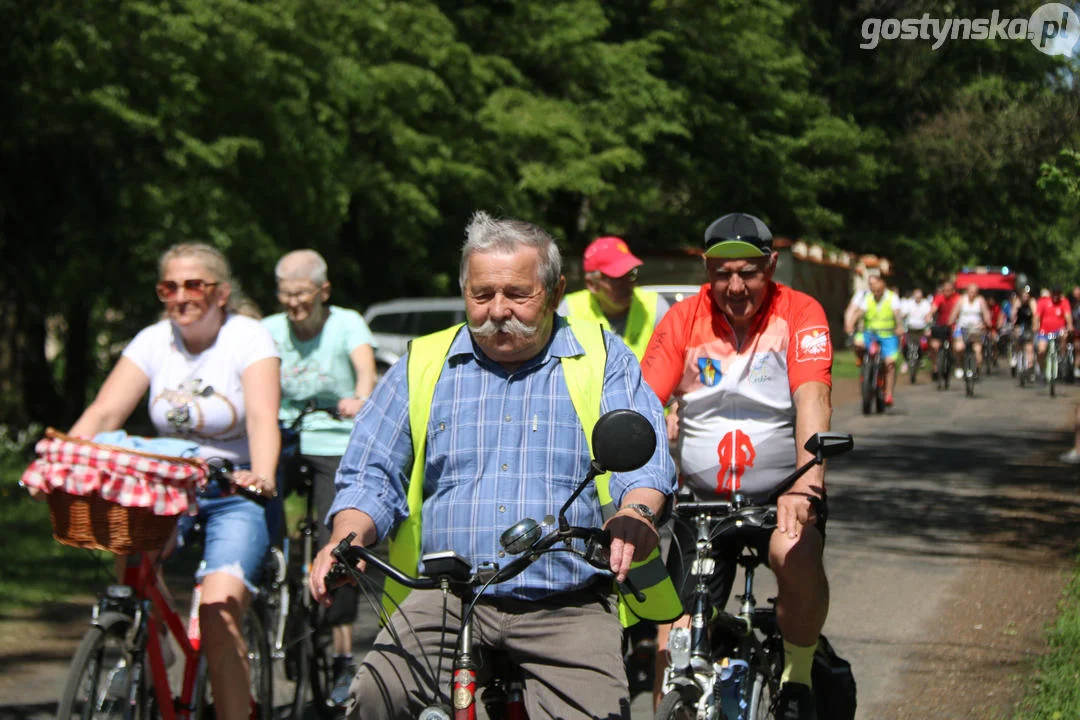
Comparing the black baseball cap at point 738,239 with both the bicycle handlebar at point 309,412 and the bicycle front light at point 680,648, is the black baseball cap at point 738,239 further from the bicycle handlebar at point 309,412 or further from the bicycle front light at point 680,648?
the bicycle handlebar at point 309,412

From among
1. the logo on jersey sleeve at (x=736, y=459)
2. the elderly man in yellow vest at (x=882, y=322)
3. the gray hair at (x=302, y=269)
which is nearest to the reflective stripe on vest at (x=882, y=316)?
the elderly man in yellow vest at (x=882, y=322)

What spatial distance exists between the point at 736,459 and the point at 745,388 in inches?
9.0

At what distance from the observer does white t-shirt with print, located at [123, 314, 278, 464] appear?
202 inches

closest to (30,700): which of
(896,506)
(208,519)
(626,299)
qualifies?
(208,519)

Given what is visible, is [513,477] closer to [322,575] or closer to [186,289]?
[322,575]

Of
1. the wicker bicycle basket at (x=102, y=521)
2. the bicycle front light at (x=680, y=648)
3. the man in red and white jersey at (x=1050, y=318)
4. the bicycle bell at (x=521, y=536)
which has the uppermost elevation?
the man in red and white jersey at (x=1050, y=318)

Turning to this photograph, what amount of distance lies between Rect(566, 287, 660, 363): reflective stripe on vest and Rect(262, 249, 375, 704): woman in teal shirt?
1.03 metres

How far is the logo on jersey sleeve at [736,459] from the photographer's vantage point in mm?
4820

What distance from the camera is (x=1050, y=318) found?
26.1 meters

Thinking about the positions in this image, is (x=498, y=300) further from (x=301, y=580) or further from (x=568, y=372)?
(x=301, y=580)

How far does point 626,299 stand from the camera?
7.03 metres

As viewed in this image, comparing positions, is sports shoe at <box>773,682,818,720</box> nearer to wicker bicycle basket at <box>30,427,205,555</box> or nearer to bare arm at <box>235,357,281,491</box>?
bare arm at <box>235,357,281,491</box>

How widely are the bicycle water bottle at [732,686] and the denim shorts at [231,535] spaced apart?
1666 mm

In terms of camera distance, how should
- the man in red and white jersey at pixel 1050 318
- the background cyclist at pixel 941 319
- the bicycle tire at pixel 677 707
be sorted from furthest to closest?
1. the background cyclist at pixel 941 319
2. the man in red and white jersey at pixel 1050 318
3. the bicycle tire at pixel 677 707
